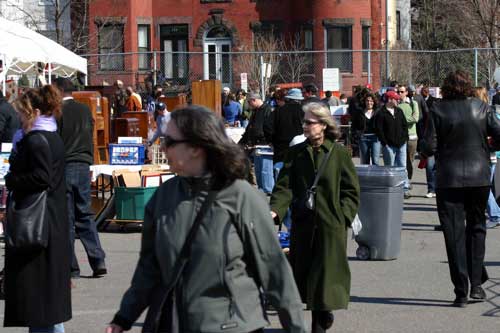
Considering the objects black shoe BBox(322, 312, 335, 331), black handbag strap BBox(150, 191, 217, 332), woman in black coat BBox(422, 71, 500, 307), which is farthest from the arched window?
black handbag strap BBox(150, 191, 217, 332)

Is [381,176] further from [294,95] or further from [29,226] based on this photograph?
[29,226]

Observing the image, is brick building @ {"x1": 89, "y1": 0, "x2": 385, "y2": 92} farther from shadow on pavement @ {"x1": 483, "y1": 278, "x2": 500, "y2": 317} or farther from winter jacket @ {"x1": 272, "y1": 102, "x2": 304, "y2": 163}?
shadow on pavement @ {"x1": 483, "y1": 278, "x2": 500, "y2": 317}

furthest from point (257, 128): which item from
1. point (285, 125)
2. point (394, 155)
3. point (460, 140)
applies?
point (460, 140)

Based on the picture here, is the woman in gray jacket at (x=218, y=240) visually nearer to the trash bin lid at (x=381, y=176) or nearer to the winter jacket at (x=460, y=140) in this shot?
the winter jacket at (x=460, y=140)

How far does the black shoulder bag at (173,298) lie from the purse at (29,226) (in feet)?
7.99

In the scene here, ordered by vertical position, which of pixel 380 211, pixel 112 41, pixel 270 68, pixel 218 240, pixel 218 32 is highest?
pixel 218 32

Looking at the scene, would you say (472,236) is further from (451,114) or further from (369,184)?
(369,184)

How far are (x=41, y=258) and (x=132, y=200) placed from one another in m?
7.62

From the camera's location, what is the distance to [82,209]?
10.7 metres

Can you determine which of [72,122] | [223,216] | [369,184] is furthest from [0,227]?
[223,216]

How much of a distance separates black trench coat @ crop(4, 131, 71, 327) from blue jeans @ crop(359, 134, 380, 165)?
37.0ft

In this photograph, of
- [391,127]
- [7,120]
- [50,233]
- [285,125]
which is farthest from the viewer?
[391,127]

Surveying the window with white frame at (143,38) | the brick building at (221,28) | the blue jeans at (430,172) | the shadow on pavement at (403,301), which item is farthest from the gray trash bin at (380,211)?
the window with white frame at (143,38)

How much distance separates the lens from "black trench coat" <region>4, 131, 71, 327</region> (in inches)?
256
